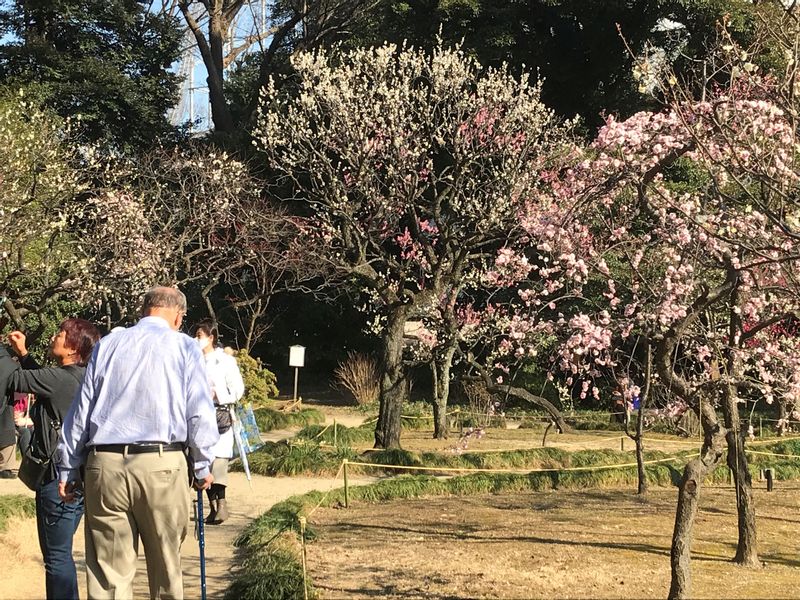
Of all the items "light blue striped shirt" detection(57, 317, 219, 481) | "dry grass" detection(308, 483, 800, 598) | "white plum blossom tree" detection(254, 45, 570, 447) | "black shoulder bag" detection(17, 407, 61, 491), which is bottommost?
"dry grass" detection(308, 483, 800, 598)

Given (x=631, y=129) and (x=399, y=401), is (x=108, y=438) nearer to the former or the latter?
(x=631, y=129)

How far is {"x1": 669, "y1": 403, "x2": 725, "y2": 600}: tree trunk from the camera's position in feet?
15.5

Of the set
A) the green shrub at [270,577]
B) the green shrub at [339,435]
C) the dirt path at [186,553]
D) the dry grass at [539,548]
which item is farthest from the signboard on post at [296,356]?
the green shrub at [270,577]

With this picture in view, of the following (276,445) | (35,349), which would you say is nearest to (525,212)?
(276,445)

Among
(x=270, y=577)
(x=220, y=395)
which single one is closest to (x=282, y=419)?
(x=220, y=395)

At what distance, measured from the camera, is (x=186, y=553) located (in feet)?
20.6

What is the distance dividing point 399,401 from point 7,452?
5.83 meters

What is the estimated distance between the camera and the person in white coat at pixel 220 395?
631cm

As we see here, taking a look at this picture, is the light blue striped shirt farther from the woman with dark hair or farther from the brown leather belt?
the woman with dark hair

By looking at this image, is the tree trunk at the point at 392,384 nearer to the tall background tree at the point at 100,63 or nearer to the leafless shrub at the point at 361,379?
the leafless shrub at the point at 361,379

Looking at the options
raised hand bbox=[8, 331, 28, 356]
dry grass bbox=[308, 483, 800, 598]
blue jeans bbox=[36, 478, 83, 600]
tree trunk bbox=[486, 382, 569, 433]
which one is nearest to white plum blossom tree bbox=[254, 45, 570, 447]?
tree trunk bbox=[486, 382, 569, 433]

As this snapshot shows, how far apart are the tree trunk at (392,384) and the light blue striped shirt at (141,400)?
8.10 metres

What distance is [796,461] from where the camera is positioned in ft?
36.9

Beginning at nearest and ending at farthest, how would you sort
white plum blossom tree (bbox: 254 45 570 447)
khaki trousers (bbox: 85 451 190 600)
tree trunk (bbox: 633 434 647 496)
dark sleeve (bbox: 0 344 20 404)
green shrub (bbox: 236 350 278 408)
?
khaki trousers (bbox: 85 451 190 600)
dark sleeve (bbox: 0 344 20 404)
tree trunk (bbox: 633 434 647 496)
white plum blossom tree (bbox: 254 45 570 447)
green shrub (bbox: 236 350 278 408)
